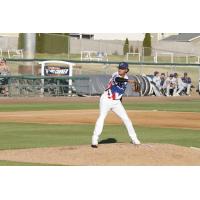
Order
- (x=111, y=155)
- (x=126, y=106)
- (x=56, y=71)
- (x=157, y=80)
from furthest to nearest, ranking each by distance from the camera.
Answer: (x=157, y=80) → (x=56, y=71) → (x=126, y=106) → (x=111, y=155)

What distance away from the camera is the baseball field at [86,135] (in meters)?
15.7

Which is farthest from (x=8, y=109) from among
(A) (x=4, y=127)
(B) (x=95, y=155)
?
(B) (x=95, y=155)

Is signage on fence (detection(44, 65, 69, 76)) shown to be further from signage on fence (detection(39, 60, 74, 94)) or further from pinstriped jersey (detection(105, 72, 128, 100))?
pinstriped jersey (detection(105, 72, 128, 100))

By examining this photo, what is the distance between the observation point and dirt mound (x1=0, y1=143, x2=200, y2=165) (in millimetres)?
15273

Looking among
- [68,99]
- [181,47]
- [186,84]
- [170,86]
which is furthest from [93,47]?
[68,99]

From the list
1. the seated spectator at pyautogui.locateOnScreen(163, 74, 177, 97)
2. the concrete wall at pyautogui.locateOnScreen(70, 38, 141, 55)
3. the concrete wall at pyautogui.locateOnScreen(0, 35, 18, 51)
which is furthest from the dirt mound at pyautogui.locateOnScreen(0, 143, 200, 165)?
the concrete wall at pyautogui.locateOnScreen(70, 38, 141, 55)

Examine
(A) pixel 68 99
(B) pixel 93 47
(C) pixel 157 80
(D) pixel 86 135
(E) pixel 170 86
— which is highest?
(B) pixel 93 47

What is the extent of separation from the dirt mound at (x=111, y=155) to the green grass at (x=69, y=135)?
1.55m

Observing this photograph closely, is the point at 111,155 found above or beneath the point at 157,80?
beneath

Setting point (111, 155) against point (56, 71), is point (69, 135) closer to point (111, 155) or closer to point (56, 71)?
point (111, 155)

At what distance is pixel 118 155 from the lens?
52.1 ft

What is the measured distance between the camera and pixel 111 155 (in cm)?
1587

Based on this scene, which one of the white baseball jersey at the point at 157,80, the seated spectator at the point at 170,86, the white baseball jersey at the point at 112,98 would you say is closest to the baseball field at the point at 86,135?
the white baseball jersey at the point at 112,98

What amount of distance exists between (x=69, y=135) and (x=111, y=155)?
17.7 ft
